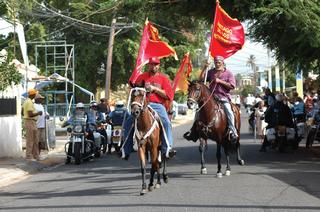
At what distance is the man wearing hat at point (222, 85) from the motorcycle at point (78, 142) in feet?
15.8

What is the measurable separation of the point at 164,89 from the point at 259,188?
8.43ft

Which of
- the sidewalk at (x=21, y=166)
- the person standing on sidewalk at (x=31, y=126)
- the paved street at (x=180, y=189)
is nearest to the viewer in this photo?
the paved street at (x=180, y=189)

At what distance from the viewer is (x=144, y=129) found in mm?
11297

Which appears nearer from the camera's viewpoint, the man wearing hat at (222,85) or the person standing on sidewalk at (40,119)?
the man wearing hat at (222,85)

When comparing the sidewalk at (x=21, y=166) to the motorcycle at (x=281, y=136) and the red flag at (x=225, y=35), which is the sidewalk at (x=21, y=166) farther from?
the motorcycle at (x=281, y=136)

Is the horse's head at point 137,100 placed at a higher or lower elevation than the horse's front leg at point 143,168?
higher

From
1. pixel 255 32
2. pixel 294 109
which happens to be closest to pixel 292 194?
pixel 255 32

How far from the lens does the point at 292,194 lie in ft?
35.5

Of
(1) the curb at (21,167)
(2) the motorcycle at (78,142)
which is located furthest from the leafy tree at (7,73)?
(2) the motorcycle at (78,142)

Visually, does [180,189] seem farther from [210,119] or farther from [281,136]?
[281,136]

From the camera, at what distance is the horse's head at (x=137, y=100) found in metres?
10.9

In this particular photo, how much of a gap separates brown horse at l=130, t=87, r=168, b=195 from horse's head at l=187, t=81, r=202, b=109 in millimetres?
1516

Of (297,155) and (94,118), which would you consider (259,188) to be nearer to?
(297,155)

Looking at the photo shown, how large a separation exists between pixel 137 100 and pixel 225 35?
5059 mm
